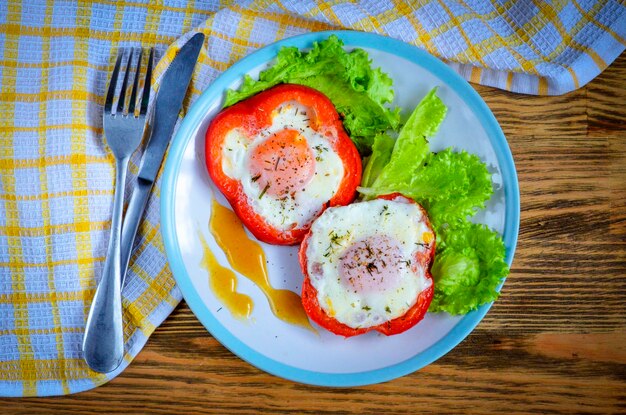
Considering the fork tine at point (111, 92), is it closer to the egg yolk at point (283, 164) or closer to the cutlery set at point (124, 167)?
the cutlery set at point (124, 167)

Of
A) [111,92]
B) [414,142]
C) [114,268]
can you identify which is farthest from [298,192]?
[111,92]

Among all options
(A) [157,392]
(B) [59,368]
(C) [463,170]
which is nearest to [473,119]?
(C) [463,170]

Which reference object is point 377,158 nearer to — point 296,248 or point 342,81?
point 342,81

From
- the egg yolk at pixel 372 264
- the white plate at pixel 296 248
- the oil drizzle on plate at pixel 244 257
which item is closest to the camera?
the egg yolk at pixel 372 264

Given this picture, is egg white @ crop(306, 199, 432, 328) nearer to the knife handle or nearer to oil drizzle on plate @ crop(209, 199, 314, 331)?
oil drizzle on plate @ crop(209, 199, 314, 331)

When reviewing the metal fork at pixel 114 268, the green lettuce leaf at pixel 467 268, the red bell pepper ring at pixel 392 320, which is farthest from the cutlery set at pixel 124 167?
the green lettuce leaf at pixel 467 268
